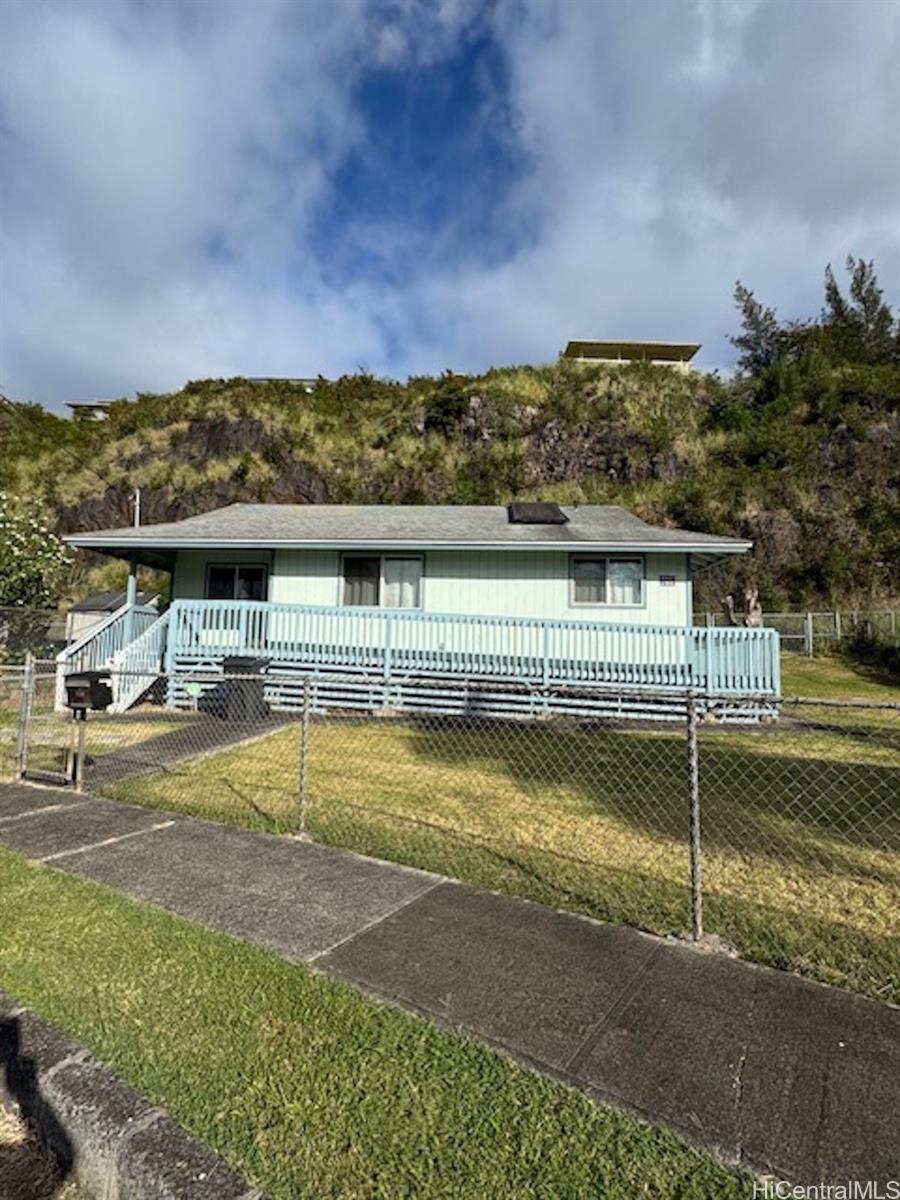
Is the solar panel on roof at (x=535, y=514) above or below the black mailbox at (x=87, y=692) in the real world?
above

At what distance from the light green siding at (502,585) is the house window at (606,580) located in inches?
6.1

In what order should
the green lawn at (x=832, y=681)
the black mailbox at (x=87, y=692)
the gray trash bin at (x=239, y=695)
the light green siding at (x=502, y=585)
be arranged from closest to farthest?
the black mailbox at (x=87, y=692), the gray trash bin at (x=239, y=695), the light green siding at (x=502, y=585), the green lawn at (x=832, y=681)

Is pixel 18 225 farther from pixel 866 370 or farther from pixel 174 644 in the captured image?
pixel 866 370

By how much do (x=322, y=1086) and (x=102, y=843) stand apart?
326 centimetres

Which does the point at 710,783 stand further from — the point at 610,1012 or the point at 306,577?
the point at 306,577

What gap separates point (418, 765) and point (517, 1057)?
535 cm

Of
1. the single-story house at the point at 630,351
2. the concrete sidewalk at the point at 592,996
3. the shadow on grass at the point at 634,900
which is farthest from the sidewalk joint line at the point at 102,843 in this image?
the single-story house at the point at 630,351

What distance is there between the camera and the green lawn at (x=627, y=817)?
3666 mm

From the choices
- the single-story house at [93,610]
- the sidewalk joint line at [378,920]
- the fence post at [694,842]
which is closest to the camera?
the sidewalk joint line at [378,920]

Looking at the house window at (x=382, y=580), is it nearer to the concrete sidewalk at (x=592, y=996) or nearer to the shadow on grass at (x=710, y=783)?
the shadow on grass at (x=710, y=783)

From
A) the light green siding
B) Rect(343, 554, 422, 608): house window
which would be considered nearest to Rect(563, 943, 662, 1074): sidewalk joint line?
the light green siding

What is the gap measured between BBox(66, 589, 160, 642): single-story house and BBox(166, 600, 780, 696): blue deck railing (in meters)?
5.58

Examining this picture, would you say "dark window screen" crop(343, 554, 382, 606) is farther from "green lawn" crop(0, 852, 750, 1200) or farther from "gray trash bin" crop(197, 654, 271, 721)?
"green lawn" crop(0, 852, 750, 1200)

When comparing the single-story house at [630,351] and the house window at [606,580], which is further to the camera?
the single-story house at [630,351]
